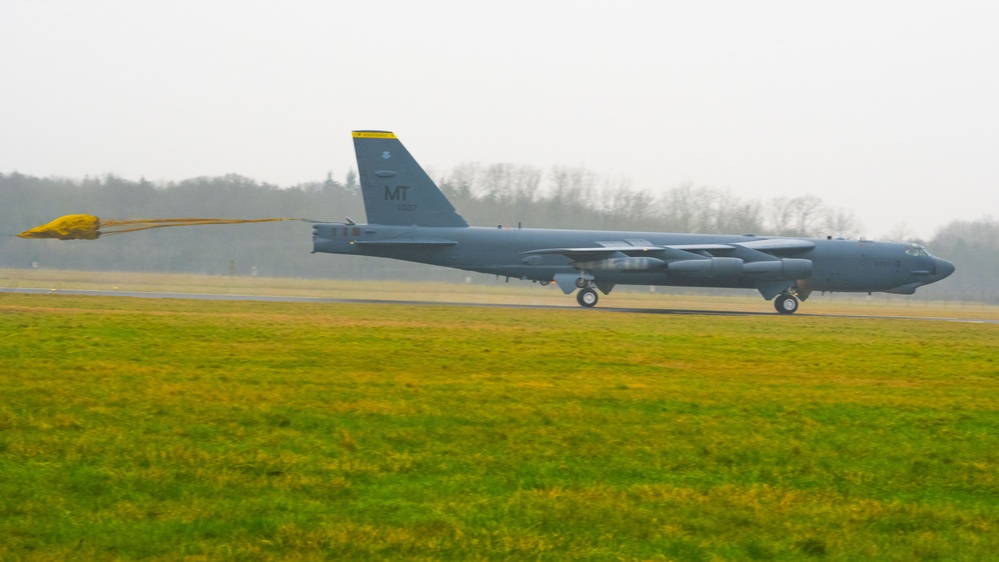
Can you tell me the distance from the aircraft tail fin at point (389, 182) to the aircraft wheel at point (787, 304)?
12.7 meters

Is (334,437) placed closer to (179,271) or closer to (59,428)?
(59,428)

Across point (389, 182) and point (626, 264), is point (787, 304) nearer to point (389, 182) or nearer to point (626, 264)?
point (626, 264)

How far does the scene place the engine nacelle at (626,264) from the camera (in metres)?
32.5

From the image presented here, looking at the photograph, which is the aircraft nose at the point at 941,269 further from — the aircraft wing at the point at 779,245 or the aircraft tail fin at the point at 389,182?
the aircraft tail fin at the point at 389,182

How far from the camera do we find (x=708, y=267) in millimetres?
32438

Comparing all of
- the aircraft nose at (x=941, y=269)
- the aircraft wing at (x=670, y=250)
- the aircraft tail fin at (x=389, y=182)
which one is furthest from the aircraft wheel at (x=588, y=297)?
the aircraft nose at (x=941, y=269)

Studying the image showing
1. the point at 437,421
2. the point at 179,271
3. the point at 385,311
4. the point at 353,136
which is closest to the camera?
the point at 437,421

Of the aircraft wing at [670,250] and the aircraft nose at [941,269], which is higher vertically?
the aircraft wing at [670,250]

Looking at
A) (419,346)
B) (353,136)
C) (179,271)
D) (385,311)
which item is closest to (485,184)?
(179,271)

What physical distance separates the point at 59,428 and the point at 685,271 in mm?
25982

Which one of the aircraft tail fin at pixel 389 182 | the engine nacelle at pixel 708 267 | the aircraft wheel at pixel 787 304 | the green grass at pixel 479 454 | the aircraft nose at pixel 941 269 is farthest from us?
the aircraft nose at pixel 941 269

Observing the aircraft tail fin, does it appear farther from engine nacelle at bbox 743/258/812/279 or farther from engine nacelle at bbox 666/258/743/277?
engine nacelle at bbox 743/258/812/279

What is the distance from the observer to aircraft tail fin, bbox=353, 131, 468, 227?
107 ft

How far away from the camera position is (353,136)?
3269 centimetres
